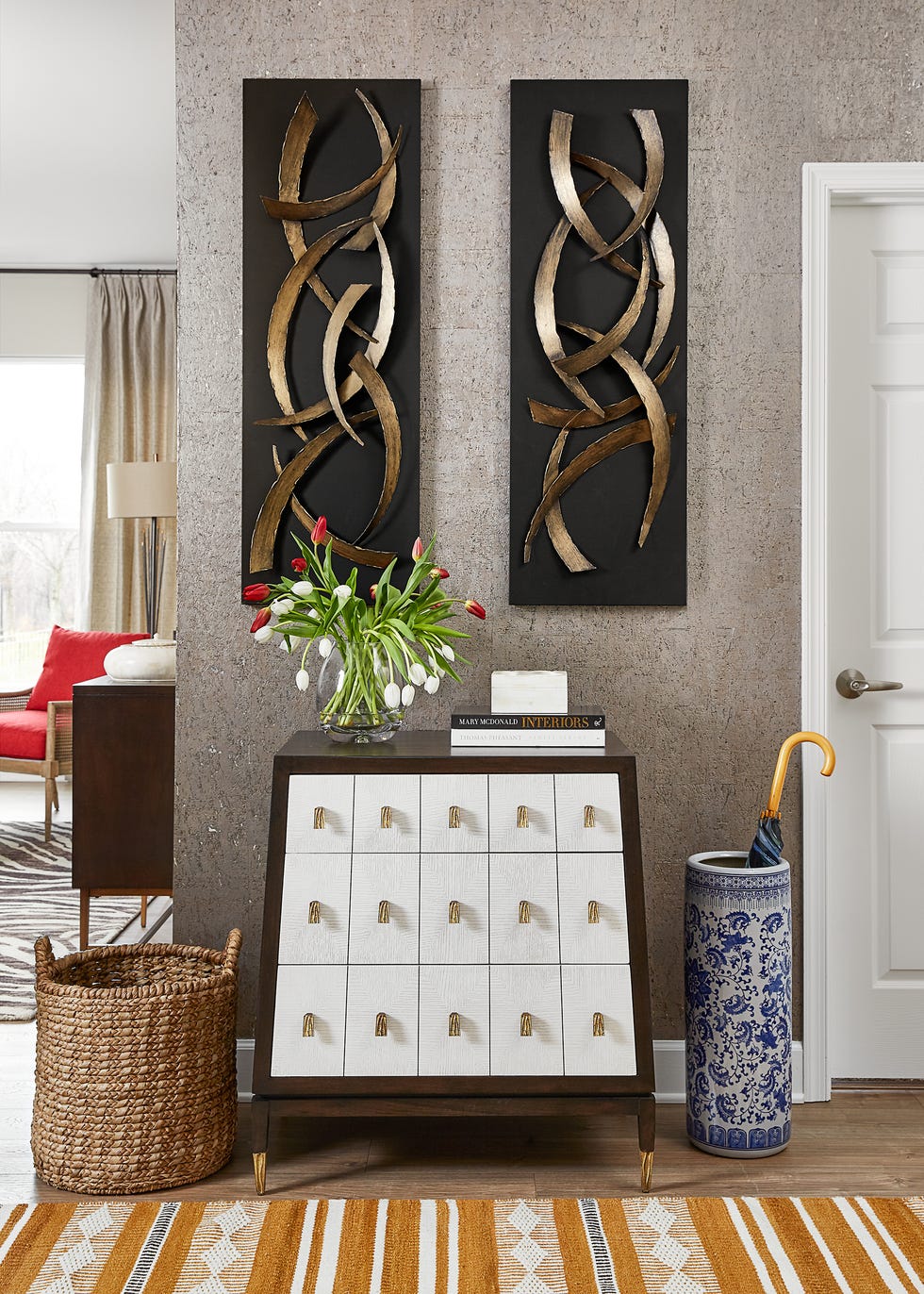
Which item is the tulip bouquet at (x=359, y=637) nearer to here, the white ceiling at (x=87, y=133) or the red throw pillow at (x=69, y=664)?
the white ceiling at (x=87, y=133)

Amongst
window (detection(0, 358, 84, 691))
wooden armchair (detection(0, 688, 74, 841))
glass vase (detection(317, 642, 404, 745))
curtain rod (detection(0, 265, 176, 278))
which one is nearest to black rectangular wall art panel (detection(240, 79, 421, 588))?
glass vase (detection(317, 642, 404, 745))

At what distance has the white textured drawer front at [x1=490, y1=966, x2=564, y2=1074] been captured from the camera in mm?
2098

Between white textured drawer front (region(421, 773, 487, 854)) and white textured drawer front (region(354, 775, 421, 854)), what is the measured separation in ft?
0.05

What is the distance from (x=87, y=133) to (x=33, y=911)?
2926 millimetres

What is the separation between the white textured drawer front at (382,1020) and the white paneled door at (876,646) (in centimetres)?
110

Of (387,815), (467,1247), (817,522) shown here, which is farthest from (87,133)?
(467,1247)

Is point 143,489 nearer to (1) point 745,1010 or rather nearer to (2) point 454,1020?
(2) point 454,1020

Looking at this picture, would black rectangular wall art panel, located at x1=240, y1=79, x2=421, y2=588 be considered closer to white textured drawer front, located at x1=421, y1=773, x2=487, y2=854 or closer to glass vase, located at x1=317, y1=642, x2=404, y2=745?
glass vase, located at x1=317, y1=642, x2=404, y2=745

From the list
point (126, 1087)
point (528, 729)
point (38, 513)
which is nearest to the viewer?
point (126, 1087)

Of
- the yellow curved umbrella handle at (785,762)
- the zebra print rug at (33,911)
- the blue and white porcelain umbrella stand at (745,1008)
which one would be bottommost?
the zebra print rug at (33,911)

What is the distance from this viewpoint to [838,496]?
2.65 meters

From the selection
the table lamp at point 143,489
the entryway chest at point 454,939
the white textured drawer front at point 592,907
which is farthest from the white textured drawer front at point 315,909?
the table lamp at point 143,489

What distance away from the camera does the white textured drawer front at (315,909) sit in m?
2.12

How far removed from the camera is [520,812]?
2150mm
